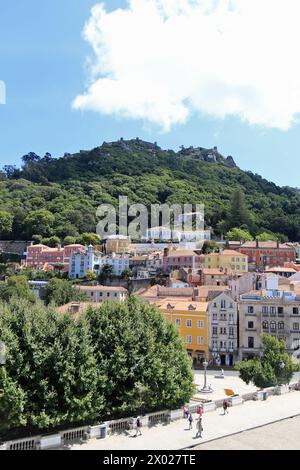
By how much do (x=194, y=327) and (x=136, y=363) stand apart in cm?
2685

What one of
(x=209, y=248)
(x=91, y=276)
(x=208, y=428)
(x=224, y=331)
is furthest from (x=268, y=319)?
(x=209, y=248)

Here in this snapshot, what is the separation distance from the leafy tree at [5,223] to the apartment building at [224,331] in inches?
3270

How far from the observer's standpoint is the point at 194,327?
Answer: 48.6 m

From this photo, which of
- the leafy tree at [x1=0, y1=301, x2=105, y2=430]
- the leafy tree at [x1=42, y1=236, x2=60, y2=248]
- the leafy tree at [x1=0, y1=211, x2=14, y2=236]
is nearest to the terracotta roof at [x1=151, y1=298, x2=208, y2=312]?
the leafy tree at [x1=0, y1=301, x2=105, y2=430]

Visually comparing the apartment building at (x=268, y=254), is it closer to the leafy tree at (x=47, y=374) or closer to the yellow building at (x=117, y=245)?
the yellow building at (x=117, y=245)

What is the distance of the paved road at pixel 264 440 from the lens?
18311 mm

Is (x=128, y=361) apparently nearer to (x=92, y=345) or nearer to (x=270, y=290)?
(x=92, y=345)

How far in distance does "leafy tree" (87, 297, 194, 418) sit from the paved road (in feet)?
13.8

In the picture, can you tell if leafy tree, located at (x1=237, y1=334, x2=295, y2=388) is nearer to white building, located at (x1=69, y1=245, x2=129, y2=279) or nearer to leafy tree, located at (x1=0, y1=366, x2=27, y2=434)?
leafy tree, located at (x1=0, y1=366, x2=27, y2=434)

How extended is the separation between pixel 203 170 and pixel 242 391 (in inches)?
6517

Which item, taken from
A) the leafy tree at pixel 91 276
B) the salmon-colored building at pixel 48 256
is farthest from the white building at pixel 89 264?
the salmon-colored building at pixel 48 256

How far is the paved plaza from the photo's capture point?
18.6 metres

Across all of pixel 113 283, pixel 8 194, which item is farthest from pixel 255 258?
pixel 8 194

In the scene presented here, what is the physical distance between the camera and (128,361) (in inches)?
890
